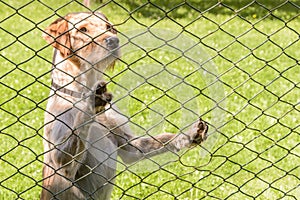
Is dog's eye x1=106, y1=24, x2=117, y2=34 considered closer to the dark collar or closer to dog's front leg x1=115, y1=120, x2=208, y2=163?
the dark collar

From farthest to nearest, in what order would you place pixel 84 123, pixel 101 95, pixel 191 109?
pixel 191 109
pixel 84 123
pixel 101 95

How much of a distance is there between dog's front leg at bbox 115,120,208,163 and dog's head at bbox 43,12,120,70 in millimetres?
519

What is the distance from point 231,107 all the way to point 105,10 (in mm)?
5646

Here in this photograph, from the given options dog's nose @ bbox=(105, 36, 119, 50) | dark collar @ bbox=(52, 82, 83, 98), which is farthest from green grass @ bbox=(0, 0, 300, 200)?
dark collar @ bbox=(52, 82, 83, 98)

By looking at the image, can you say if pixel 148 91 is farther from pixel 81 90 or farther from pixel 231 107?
pixel 81 90

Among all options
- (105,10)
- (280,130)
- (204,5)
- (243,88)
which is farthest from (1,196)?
(204,5)

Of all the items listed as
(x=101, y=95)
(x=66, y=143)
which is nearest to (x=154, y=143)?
(x=66, y=143)

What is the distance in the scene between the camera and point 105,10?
41.6ft

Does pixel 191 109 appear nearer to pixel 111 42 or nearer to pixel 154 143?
pixel 154 143

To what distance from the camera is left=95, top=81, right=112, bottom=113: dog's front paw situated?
3.51 meters

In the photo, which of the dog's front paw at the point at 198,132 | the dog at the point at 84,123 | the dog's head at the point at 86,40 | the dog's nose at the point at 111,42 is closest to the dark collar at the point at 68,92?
the dog at the point at 84,123

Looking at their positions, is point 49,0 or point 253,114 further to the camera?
point 49,0

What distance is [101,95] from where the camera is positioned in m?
3.54

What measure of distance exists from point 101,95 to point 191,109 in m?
1.90
